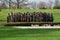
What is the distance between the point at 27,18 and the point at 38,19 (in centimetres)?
122

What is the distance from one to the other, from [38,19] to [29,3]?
115ft

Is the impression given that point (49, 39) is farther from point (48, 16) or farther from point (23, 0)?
point (23, 0)

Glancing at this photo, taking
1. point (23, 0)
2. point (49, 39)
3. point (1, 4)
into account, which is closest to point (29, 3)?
point (23, 0)

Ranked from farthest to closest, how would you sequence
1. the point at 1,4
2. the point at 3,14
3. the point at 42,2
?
the point at 42,2, the point at 1,4, the point at 3,14

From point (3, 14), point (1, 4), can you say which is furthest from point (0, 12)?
point (1, 4)

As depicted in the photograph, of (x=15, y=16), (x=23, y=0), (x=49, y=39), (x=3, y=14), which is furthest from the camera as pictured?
(x=23, y=0)

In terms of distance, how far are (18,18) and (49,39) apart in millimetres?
14148

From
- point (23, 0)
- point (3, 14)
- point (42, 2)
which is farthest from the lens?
point (42, 2)

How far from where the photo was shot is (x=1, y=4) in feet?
189

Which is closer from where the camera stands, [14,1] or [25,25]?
[25,25]

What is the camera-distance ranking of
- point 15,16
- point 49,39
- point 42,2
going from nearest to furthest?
point 49,39 < point 15,16 < point 42,2

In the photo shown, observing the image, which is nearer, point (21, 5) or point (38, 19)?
point (38, 19)

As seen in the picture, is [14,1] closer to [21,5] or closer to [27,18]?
[21,5]

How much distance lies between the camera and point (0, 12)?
43125mm
